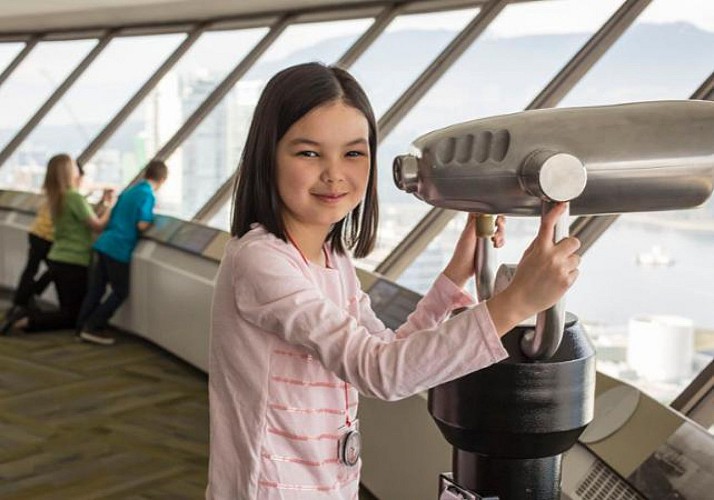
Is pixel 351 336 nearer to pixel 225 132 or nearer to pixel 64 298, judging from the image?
pixel 225 132

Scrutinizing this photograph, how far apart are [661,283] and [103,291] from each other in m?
3.85

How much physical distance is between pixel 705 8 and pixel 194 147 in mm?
3721

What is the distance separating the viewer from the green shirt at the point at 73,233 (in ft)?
18.4

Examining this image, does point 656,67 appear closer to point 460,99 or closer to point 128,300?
point 460,99

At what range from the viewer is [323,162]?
1.21 metres

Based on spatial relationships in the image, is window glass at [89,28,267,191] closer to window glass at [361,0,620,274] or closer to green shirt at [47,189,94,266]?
green shirt at [47,189,94,266]

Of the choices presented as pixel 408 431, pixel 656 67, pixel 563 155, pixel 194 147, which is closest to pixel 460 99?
pixel 656 67

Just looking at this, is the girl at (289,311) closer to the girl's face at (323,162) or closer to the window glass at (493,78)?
the girl's face at (323,162)

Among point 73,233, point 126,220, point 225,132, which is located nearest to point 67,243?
point 73,233

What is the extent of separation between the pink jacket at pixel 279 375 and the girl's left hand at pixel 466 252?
17 centimetres

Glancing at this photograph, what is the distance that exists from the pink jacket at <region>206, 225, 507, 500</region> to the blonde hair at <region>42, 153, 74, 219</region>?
462cm

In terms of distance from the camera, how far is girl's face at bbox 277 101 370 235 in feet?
3.98

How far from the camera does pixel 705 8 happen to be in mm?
3105

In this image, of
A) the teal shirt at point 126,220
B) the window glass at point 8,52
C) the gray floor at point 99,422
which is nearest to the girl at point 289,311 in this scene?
the gray floor at point 99,422
